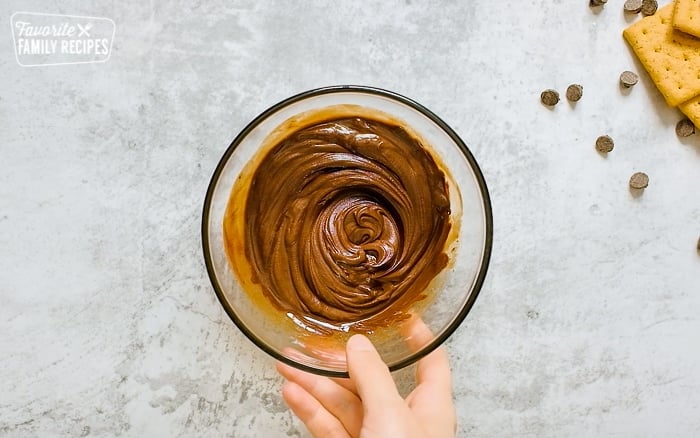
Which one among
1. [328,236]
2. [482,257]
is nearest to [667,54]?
[482,257]

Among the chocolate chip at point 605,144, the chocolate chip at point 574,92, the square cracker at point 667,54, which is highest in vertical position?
the square cracker at point 667,54

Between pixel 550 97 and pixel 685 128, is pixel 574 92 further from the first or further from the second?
pixel 685 128

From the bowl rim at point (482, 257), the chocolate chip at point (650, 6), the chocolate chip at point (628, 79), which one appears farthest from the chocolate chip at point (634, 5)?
the bowl rim at point (482, 257)

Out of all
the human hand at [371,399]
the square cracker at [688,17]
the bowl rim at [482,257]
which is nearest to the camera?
the human hand at [371,399]

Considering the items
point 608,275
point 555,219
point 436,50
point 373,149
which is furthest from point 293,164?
point 608,275

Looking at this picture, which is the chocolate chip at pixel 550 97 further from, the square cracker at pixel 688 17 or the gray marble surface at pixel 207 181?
the square cracker at pixel 688 17

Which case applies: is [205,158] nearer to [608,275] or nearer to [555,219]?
[555,219]
